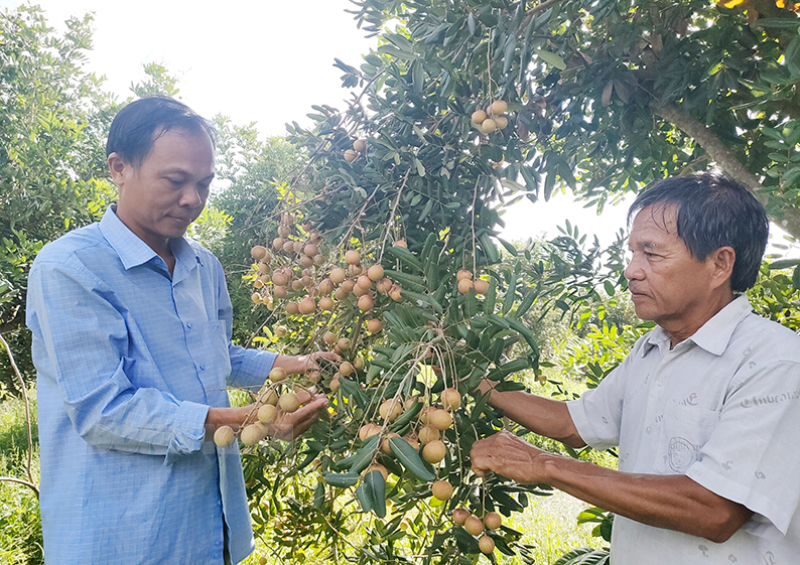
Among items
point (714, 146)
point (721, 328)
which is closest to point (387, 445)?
point (721, 328)

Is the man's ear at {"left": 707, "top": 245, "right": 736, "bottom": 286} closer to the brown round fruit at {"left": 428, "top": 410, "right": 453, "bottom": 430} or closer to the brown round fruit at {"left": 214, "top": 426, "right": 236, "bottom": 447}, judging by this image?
the brown round fruit at {"left": 428, "top": 410, "right": 453, "bottom": 430}

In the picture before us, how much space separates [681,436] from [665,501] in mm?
155

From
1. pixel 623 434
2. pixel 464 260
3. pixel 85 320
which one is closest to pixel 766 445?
pixel 623 434

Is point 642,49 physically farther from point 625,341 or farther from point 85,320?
point 85,320

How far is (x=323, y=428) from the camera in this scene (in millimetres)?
1162

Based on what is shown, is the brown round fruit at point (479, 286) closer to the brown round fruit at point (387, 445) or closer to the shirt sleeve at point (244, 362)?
the brown round fruit at point (387, 445)

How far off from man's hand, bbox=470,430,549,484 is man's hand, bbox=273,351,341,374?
471 millimetres

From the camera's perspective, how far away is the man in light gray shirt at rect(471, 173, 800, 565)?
823mm

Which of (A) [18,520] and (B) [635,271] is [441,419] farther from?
(A) [18,520]

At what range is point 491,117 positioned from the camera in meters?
1.11

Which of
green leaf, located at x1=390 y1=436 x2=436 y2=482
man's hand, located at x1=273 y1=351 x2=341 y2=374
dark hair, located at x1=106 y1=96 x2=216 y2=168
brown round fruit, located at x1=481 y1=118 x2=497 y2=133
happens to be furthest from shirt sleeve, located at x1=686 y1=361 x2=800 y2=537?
dark hair, located at x1=106 y1=96 x2=216 y2=168

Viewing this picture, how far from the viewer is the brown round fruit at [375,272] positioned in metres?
1.15

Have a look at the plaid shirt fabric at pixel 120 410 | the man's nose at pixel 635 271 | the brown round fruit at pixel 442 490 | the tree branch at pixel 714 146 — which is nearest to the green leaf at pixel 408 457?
the brown round fruit at pixel 442 490

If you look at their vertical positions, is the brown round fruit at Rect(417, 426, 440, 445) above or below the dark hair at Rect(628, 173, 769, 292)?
below
